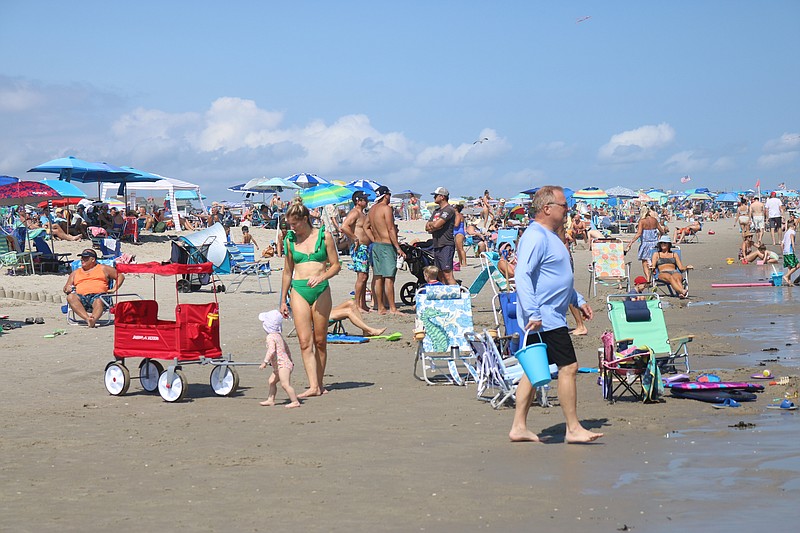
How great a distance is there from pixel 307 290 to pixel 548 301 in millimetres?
2483

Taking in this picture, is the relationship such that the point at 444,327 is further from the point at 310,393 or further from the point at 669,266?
the point at 669,266

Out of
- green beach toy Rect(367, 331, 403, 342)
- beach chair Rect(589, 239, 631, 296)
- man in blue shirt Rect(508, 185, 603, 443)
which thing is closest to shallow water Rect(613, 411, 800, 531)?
man in blue shirt Rect(508, 185, 603, 443)

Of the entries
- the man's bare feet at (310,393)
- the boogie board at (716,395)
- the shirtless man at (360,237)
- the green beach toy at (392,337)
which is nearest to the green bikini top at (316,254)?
the man's bare feet at (310,393)

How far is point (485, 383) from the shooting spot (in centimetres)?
778

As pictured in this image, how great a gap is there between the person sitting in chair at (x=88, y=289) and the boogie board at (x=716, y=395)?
730 cm

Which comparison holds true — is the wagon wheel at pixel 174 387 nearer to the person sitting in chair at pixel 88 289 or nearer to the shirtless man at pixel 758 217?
the person sitting in chair at pixel 88 289

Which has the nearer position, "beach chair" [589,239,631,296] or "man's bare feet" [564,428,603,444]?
"man's bare feet" [564,428,603,444]

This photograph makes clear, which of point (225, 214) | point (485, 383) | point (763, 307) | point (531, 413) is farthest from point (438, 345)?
point (225, 214)

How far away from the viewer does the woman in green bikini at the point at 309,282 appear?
7.96 m

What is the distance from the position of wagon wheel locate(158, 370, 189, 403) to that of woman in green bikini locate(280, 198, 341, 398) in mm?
907

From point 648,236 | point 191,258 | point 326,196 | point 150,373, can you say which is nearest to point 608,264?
point 648,236

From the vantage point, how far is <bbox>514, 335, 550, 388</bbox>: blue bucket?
600cm

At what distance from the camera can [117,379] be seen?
27.0 ft

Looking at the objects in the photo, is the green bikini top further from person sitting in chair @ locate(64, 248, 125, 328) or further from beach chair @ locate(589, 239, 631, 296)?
beach chair @ locate(589, 239, 631, 296)
